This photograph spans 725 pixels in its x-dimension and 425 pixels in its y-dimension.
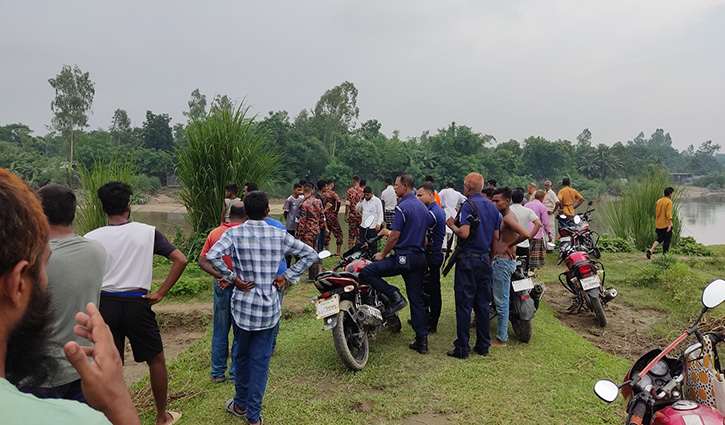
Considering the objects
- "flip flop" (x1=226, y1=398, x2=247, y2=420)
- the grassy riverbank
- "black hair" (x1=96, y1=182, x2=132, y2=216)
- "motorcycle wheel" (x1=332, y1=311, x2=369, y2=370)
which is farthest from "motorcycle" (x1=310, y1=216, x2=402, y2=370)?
"black hair" (x1=96, y1=182, x2=132, y2=216)

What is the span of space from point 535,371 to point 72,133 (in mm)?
36052

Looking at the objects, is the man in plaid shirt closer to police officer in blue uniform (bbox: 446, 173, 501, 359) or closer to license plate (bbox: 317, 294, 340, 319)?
license plate (bbox: 317, 294, 340, 319)

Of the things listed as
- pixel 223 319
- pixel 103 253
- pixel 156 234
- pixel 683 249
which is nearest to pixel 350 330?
pixel 223 319

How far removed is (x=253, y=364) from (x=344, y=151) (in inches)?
1437

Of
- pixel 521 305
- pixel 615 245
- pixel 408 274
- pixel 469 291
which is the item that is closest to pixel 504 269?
pixel 521 305

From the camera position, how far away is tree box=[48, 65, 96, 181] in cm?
3041

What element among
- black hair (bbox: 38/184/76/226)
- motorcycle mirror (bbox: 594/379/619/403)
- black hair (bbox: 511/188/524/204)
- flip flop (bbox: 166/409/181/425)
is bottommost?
flip flop (bbox: 166/409/181/425)

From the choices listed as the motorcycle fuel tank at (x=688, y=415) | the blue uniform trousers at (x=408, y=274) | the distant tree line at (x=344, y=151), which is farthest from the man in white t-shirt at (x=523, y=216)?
the distant tree line at (x=344, y=151)

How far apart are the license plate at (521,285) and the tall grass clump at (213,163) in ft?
17.6

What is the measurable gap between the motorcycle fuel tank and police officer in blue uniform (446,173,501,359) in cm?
243

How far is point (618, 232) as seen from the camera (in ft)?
38.6

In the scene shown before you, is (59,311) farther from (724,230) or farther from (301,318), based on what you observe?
(724,230)

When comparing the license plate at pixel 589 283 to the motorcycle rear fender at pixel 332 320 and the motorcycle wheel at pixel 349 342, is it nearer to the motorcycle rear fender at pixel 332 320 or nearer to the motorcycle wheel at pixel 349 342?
the motorcycle wheel at pixel 349 342

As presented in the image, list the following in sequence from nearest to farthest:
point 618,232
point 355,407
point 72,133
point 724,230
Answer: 1. point 355,407
2. point 618,232
3. point 724,230
4. point 72,133
